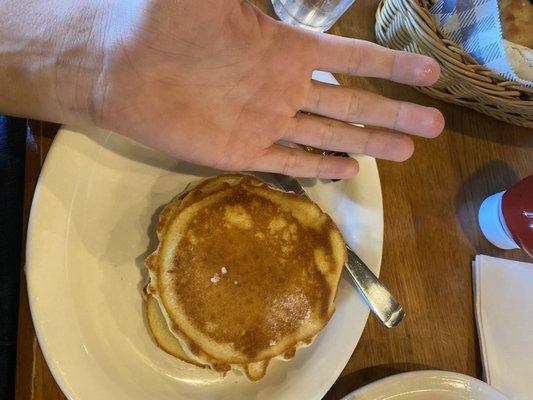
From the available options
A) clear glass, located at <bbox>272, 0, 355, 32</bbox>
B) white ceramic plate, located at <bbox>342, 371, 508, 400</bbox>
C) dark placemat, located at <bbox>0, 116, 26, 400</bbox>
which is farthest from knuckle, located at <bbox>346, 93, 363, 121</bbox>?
dark placemat, located at <bbox>0, 116, 26, 400</bbox>

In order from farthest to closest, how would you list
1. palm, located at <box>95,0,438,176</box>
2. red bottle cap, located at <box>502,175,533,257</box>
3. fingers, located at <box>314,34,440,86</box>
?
red bottle cap, located at <box>502,175,533,257</box>
fingers, located at <box>314,34,440,86</box>
palm, located at <box>95,0,438,176</box>

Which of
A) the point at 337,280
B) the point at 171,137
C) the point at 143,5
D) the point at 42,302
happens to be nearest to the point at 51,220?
the point at 42,302

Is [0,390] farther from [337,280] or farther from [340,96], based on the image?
[340,96]

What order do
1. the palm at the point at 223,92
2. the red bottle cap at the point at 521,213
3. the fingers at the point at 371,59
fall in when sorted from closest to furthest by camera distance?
the palm at the point at 223,92, the fingers at the point at 371,59, the red bottle cap at the point at 521,213

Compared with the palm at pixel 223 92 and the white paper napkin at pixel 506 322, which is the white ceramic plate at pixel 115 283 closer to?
the palm at pixel 223 92

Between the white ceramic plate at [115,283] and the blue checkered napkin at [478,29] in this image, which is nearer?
the white ceramic plate at [115,283]

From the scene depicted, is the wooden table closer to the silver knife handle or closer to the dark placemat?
the silver knife handle

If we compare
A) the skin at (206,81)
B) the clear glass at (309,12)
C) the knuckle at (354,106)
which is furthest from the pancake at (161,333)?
the clear glass at (309,12)
